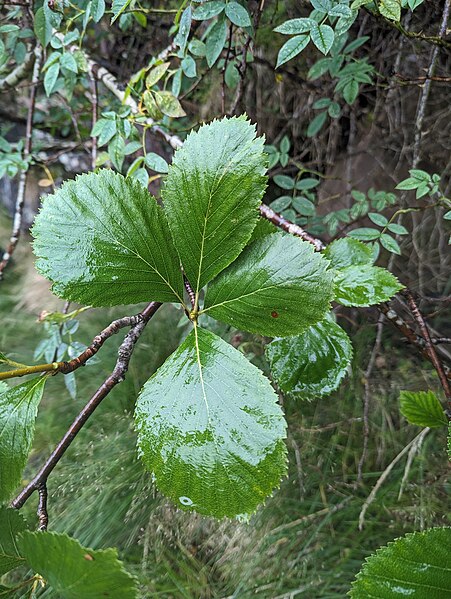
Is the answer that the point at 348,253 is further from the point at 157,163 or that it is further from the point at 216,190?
the point at 157,163

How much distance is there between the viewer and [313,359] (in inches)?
17.2

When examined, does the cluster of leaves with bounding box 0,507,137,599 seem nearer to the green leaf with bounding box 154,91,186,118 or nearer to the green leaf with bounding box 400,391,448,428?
the green leaf with bounding box 400,391,448,428

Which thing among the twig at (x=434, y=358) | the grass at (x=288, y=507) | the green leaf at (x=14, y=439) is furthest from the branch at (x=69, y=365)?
the grass at (x=288, y=507)

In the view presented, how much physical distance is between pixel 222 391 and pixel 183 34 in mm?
473

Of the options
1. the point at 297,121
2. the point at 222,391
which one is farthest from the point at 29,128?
the point at 222,391

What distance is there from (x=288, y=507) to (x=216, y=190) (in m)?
1.13

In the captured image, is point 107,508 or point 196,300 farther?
point 107,508

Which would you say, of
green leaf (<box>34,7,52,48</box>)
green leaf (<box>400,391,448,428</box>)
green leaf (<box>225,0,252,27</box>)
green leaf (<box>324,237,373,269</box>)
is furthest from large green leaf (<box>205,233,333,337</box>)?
green leaf (<box>34,7,52,48</box>)

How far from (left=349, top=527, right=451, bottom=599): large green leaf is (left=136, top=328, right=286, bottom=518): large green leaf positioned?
140 millimetres

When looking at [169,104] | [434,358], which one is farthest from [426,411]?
[169,104]

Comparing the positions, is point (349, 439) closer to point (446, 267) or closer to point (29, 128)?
point (446, 267)

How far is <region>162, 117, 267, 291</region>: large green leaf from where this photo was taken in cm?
34

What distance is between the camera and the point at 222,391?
1.06ft

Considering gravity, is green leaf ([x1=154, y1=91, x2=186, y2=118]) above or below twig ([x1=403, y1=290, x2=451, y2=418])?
above
